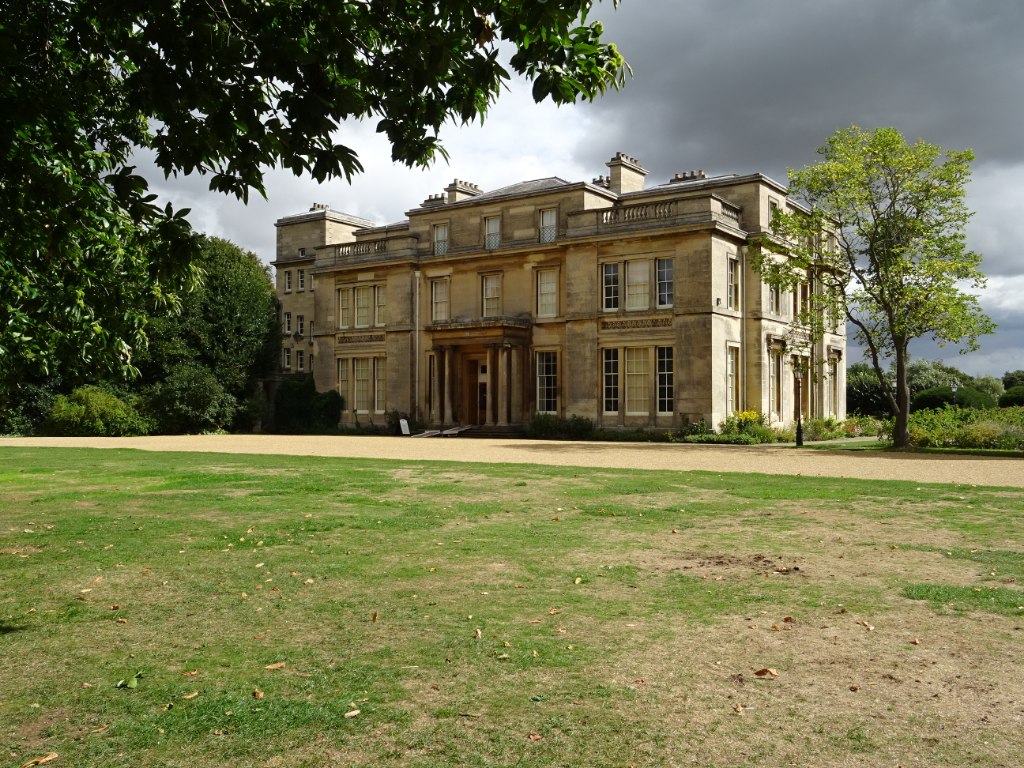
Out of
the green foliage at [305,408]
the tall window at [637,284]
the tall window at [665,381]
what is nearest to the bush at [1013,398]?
the tall window at [665,381]

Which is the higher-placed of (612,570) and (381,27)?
(381,27)

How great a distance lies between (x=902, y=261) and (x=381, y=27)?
2259 cm

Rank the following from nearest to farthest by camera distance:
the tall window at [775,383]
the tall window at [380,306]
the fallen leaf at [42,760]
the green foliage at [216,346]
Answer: the fallen leaf at [42,760] < the tall window at [775,383] < the green foliage at [216,346] < the tall window at [380,306]

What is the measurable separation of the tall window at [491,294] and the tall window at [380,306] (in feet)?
17.9

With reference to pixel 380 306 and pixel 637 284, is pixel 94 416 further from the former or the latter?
pixel 637 284

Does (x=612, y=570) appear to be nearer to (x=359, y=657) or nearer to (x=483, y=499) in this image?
(x=359, y=657)

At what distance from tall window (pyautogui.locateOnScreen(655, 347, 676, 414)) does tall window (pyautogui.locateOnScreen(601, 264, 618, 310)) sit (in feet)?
8.54

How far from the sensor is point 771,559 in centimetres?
786

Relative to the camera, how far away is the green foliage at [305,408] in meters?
40.5

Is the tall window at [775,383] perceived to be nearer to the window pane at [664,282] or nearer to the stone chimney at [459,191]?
the window pane at [664,282]

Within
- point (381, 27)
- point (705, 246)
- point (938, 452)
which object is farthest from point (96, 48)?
point (705, 246)

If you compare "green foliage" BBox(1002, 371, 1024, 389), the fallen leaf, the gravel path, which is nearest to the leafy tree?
the gravel path

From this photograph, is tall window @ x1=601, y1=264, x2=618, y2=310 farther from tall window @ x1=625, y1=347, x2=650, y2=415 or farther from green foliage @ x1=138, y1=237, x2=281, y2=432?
green foliage @ x1=138, y1=237, x2=281, y2=432

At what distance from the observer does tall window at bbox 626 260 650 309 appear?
32781 mm
